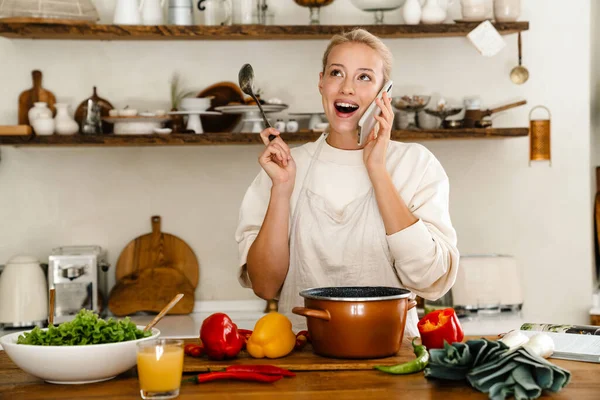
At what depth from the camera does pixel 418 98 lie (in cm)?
362

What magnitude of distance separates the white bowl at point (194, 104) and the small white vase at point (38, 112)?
603 mm

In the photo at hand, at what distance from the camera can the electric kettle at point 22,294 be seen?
352 cm

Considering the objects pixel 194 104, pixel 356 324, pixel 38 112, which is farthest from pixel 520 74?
pixel 356 324

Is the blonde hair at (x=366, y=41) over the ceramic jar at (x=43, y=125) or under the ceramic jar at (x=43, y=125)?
over

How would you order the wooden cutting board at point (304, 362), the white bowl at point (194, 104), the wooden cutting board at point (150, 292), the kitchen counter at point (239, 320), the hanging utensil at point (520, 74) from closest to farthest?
the wooden cutting board at point (304, 362) → the kitchen counter at point (239, 320) → the white bowl at point (194, 104) → the wooden cutting board at point (150, 292) → the hanging utensil at point (520, 74)

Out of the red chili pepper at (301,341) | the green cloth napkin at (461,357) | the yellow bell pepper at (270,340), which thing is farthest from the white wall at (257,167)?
the green cloth napkin at (461,357)

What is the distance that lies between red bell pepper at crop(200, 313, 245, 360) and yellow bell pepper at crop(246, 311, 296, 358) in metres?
0.04

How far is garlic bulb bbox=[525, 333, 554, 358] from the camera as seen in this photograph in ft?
5.55

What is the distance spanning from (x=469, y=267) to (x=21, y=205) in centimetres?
209

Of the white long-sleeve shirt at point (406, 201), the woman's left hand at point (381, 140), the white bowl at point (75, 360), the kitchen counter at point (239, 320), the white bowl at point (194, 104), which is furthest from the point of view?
the white bowl at point (194, 104)

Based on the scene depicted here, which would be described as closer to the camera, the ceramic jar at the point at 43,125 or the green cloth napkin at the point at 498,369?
the green cloth napkin at the point at 498,369

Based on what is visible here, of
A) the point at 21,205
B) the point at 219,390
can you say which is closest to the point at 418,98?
the point at 21,205

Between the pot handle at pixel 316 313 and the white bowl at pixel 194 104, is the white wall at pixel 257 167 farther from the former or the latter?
the pot handle at pixel 316 313

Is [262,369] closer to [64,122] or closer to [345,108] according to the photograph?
[345,108]
